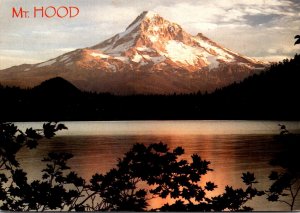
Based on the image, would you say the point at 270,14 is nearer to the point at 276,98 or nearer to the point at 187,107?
the point at 276,98

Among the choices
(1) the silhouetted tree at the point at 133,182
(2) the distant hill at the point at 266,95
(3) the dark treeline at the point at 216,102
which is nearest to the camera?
(1) the silhouetted tree at the point at 133,182

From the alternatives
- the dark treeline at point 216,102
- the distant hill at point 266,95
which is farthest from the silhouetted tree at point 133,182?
the distant hill at point 266,95

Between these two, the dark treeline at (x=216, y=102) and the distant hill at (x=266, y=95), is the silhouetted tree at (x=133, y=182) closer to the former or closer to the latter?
the dark treeline at (x=216, y=102)

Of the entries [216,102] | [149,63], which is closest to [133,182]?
[149,63]

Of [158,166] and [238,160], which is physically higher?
[158,166]

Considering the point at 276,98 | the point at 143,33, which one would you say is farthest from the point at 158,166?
the point at 276,98

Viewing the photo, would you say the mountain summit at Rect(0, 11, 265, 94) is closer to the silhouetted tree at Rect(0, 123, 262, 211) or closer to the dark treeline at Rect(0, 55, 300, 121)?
the dark treeline at Rect(0, 55, 300, 121)

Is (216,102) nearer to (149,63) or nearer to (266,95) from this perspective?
(266,95)

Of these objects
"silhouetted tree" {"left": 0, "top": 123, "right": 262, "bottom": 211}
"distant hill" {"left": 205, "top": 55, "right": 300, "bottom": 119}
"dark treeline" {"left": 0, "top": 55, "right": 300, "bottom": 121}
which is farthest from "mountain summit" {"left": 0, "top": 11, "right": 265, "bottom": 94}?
"silhouetted tree" {"left": 0, "top": 123, "right": 262, "bottom": 211}

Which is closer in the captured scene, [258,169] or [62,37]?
[258,169]
